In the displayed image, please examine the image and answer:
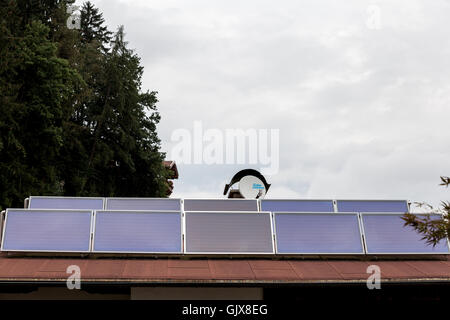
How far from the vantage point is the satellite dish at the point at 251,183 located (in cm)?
1233

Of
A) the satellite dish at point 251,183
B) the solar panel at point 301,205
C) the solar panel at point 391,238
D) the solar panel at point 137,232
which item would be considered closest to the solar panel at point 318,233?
the solar panel at point 391,238

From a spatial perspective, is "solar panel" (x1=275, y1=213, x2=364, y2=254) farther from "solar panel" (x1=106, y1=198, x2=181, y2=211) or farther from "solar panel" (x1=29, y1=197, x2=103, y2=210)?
"solar panel" (x1=29, y1=197, x2=103, y2=210)

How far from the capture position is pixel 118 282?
5.80 meters

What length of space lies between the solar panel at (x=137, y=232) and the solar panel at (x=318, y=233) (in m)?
1.95

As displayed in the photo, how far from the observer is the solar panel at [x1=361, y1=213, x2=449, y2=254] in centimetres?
753

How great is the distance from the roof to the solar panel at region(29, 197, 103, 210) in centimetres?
307

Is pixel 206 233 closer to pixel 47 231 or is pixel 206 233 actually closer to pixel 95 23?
pixel 47 231

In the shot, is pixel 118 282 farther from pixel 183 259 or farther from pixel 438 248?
pixel 438 248

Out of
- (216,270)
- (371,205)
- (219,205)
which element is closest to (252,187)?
(219,205)

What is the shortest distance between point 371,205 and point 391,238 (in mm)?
2876

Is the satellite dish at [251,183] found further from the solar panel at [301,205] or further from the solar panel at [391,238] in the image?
the solar panel at [391,238]

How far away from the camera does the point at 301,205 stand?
10461mm

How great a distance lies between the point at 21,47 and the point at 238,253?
2201 cm
